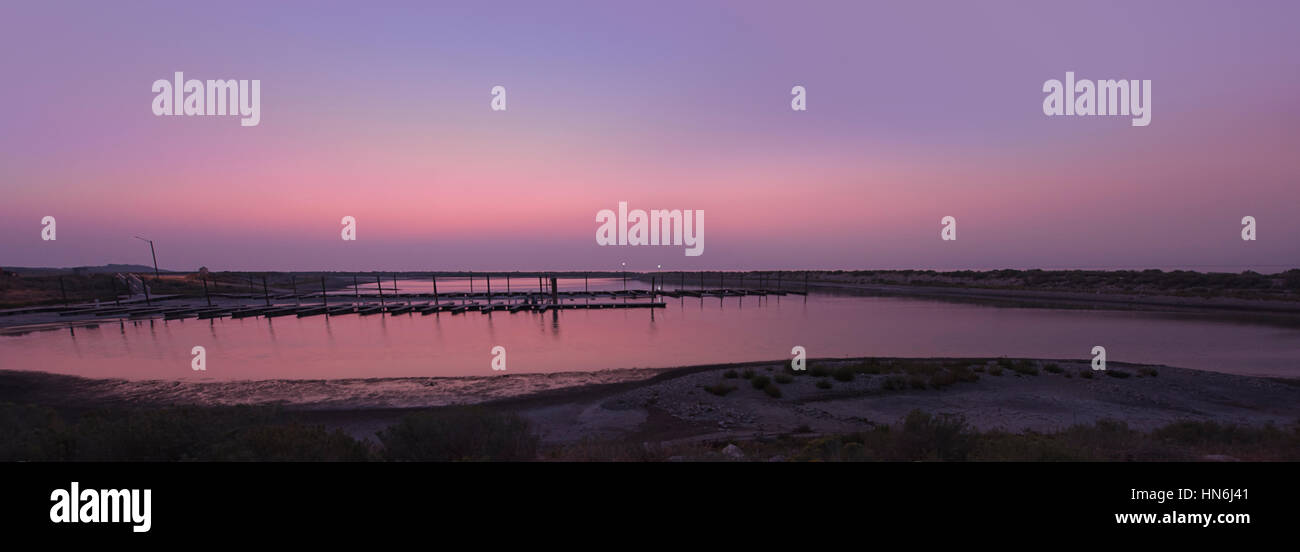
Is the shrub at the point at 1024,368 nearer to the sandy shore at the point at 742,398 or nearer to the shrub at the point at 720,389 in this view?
the sandy shore at the point at 742,398

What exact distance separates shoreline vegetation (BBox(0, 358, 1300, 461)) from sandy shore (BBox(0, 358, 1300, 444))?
0.28 feet

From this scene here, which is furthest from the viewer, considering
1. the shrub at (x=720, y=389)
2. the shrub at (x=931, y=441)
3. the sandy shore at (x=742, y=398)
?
the shrub at (x=720, y=389)

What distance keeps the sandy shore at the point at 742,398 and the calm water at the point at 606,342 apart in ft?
9.05

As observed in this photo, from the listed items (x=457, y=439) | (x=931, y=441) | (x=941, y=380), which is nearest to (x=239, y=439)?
(x=457, y=439)

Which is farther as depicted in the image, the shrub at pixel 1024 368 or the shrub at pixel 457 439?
the shrub at pixel 1024 368

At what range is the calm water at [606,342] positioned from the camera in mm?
20688

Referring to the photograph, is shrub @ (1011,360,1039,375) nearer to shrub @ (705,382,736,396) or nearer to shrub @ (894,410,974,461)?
shrub @ (705,382,736,396)

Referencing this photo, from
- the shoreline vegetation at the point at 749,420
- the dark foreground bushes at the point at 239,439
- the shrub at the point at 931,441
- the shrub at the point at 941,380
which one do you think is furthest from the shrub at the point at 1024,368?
the dark foreground bushes at the point at 239,439
